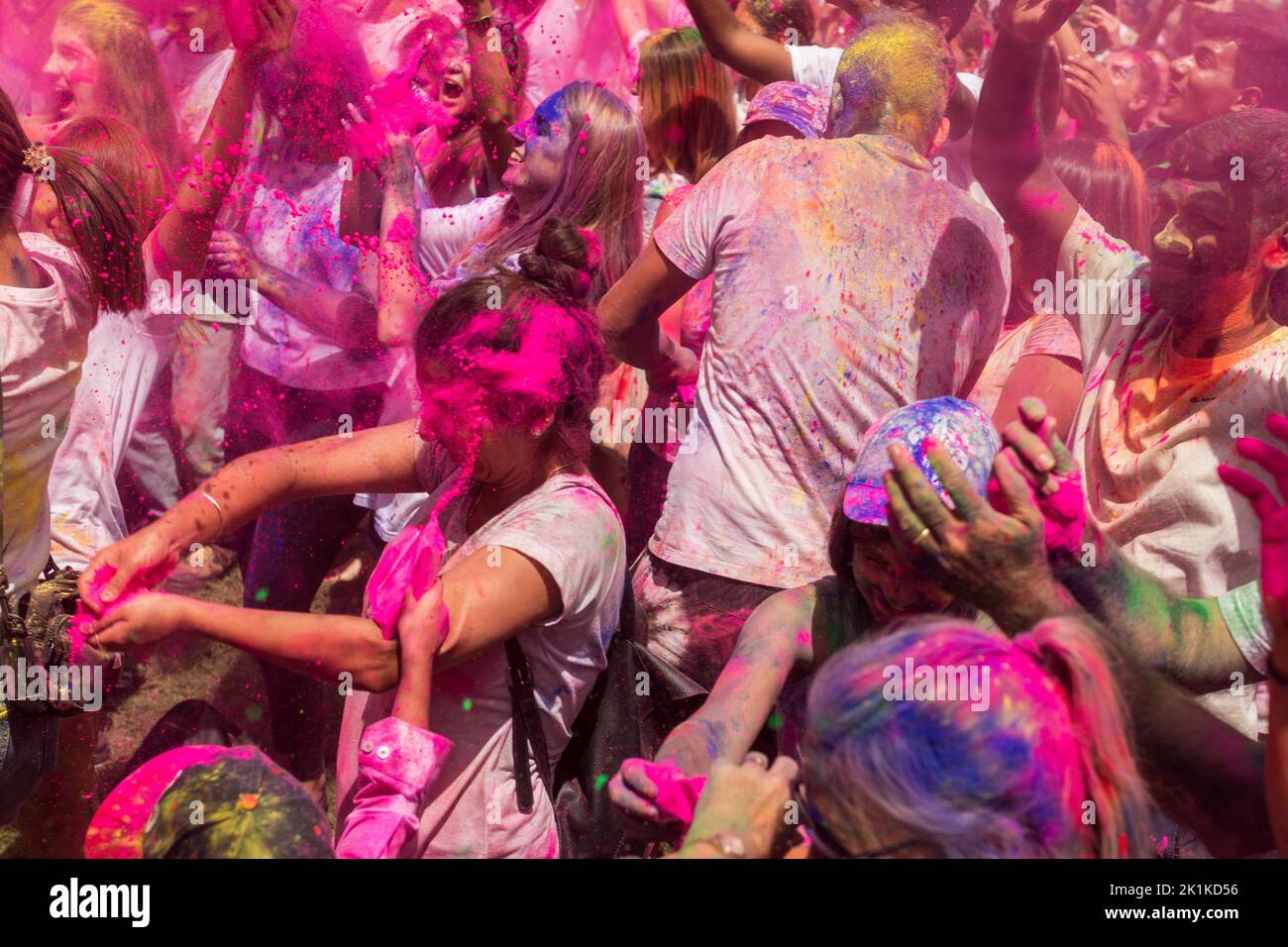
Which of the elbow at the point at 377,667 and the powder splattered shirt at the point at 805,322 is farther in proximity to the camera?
the powder splattered shirt at the point at 805,322

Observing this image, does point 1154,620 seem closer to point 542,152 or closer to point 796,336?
point 796,336

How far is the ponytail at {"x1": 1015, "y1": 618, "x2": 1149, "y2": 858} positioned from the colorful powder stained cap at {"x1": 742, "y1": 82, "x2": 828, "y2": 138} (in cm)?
159

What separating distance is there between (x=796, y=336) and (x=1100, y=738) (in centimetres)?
107

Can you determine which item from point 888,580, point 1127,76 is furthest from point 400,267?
point 1127,76

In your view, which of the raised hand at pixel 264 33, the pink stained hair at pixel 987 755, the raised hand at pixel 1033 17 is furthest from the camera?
the raised hand at pixel 264 33

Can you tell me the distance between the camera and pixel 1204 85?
Answer: 329cm

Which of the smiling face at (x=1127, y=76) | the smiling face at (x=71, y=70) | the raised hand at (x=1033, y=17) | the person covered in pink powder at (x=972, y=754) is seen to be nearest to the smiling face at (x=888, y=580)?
the person covered in pink powder at (x=972, y=754)

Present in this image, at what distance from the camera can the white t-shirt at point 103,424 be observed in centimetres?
258

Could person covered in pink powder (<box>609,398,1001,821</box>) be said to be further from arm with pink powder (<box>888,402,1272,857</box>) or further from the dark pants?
the dark pants

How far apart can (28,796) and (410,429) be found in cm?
104

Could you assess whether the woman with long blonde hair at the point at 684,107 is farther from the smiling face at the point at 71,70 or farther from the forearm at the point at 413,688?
the forearm at the point at 413,688
